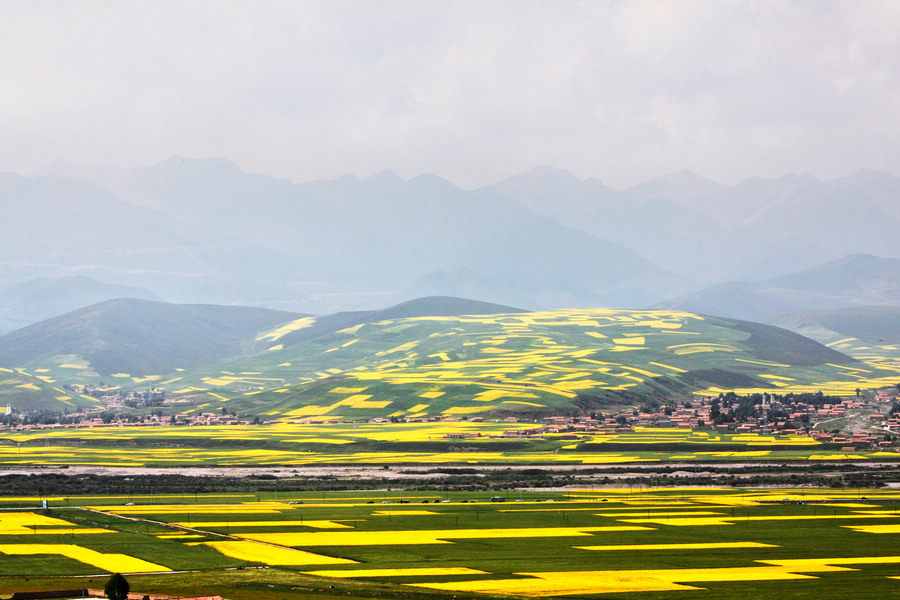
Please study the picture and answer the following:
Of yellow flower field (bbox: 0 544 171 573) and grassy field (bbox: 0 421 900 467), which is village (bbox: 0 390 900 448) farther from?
yellow flower field (bbox: 0 544 171 573)

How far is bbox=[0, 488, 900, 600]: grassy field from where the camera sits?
177 ft

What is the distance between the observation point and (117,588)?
156ft

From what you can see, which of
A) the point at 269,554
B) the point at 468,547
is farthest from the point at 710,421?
the point at 269,554

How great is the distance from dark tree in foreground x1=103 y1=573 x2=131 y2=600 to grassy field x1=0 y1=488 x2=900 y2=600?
4343mm

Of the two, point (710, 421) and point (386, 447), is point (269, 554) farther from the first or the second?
point (710, 421)

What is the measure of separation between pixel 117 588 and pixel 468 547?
23202 millimetres

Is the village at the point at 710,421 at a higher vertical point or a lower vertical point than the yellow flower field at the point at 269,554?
higher

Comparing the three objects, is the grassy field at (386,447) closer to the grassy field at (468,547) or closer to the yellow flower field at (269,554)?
the grassy field at (468,547)

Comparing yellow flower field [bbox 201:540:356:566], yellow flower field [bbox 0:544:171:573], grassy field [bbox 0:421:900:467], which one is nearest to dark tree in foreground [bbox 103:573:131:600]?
yellow flower field [bbox 0:544:171:573]

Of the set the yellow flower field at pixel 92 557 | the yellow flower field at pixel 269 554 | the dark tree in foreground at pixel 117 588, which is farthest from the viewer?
the yellow flower field at pixel 269 554

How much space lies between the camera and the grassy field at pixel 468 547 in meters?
54.0

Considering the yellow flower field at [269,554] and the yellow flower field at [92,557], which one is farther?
the yellow flower field at [269,554]

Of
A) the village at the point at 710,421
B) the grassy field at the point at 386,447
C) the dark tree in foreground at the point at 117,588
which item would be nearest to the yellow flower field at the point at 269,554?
the dark tree in foreground at the point at 117,588

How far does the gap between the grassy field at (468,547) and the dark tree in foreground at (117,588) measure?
4.34m
